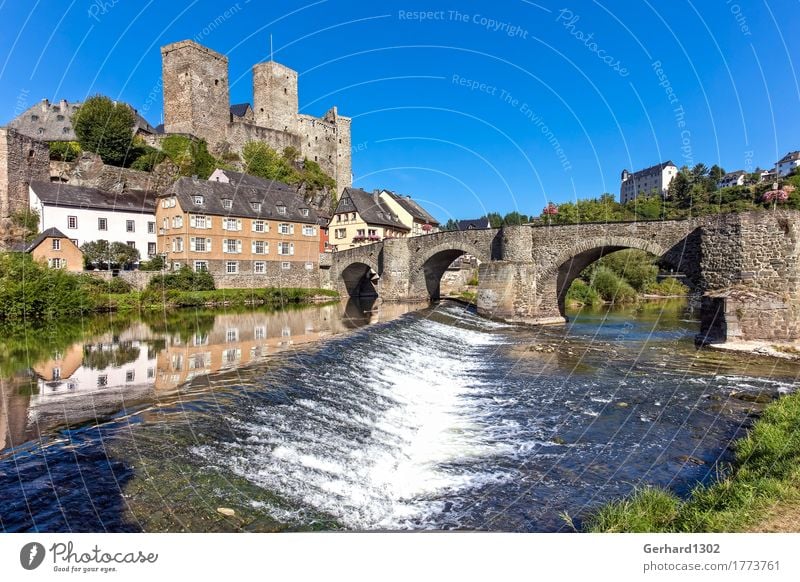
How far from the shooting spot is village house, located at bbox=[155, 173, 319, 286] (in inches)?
1715

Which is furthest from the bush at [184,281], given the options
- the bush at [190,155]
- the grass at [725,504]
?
the grass at [725,504]

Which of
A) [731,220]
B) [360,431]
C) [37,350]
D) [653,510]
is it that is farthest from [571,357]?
[37,350]

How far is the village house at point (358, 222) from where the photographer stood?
186ft

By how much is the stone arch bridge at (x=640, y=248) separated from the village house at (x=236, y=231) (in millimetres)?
9877

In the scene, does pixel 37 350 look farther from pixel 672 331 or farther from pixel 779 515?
pixel 672 331

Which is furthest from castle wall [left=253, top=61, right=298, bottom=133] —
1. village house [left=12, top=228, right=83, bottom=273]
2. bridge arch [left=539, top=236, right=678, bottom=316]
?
bridge arch [left=539, top=236, right=678, bottom=316]

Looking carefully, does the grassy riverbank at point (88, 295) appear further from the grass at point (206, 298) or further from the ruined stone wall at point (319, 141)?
the ruined stone wall at point (319, 141)

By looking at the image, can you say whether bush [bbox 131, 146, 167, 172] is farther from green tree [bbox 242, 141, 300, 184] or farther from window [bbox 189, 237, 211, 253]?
window [bbox 189, 237, 211, 253]

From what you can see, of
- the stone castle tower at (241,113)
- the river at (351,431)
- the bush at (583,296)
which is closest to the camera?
the river at (351,431)

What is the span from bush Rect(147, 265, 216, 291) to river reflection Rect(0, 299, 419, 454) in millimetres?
11815

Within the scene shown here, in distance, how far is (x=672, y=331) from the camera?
2628 centimetres

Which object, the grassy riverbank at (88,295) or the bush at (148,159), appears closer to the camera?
the grassy riverbank at (88,295)
